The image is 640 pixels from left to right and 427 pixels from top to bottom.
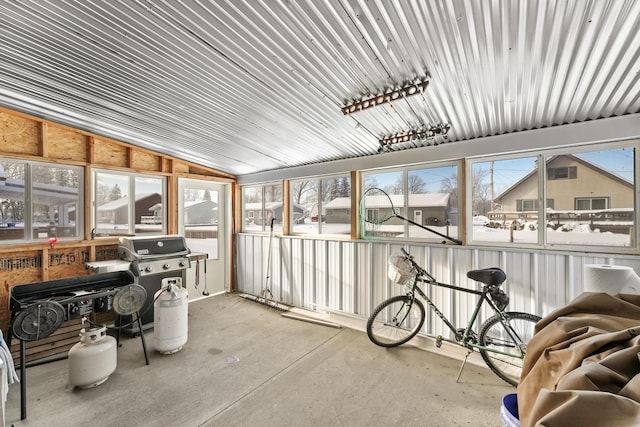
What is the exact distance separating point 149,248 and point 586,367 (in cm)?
410

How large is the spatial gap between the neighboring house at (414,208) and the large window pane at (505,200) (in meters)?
0.33

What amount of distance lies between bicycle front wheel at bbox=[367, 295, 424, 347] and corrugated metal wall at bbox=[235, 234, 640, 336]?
169 mm

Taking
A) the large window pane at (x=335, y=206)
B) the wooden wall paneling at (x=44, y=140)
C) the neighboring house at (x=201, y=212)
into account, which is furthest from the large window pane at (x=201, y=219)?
the large window pane at (x=335, y=206)

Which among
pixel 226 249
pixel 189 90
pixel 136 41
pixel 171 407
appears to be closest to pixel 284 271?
pixel 226 249

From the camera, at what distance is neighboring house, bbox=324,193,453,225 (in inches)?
126

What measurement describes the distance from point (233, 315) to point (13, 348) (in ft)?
7.65

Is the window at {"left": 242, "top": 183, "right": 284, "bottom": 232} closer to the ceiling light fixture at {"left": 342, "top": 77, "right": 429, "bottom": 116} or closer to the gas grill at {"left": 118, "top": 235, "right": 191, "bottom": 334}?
the gas grill at {"left": 118, "top": 235, "right": 191, "bottom": 334}

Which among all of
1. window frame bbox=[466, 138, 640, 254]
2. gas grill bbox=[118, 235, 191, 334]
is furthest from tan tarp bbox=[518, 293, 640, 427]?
gas grill bbox=[118, 235, 191, 334]

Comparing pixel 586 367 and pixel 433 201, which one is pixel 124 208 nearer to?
pixel 433 201

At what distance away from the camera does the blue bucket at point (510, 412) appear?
3.65 feet

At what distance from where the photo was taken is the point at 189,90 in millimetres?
2338

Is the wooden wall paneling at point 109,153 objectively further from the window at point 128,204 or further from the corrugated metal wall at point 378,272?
the corrugated metal wall at point 378,272

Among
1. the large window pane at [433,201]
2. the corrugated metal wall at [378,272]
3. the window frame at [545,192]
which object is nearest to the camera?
the window frame at [545,192]

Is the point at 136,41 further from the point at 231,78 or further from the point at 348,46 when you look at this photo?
the point at 348,46
